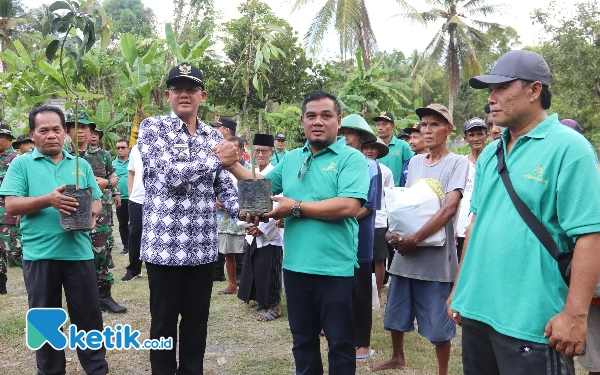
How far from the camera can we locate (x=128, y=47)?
13781mm

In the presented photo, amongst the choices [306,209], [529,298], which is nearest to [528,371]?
[529,298]

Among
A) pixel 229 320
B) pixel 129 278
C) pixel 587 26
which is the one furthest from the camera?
pixel 587 26

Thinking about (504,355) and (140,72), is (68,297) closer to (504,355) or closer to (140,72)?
(504,355)

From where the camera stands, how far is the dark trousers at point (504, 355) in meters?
2.02

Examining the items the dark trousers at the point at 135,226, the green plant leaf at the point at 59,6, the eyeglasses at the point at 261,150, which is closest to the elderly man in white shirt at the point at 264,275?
the eyeglasses at the point at 261,150

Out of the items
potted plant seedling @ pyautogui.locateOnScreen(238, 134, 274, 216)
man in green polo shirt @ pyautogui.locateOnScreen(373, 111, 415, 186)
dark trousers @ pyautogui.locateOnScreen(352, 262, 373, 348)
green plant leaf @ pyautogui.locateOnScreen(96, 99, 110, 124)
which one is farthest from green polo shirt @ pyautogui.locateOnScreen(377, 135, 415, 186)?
green plant leaf @ pyautogui.locateOnScreen(96, 99, 110, 124)

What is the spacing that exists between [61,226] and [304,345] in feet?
6.47

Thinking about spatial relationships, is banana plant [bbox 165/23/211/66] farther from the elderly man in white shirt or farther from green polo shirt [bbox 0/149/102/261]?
green polo shirt [bbox 0/149/102/261]

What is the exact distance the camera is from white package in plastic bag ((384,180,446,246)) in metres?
3.67

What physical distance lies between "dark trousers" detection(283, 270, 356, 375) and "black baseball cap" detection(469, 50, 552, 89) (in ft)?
5.02

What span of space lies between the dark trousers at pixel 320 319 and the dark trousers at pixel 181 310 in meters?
0.68

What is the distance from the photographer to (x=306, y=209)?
2.96m

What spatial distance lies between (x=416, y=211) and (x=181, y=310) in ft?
6.14

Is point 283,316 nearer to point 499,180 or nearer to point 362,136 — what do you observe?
point 362,136
